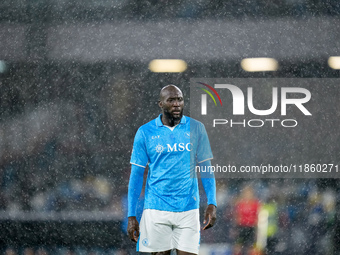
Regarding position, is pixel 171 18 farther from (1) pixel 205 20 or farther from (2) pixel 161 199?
(2) pixel 161 199

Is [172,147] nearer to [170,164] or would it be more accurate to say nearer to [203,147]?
[170,164]

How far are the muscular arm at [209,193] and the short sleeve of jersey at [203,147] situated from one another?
0.16ft

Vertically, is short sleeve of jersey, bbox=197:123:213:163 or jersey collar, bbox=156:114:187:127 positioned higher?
jersey collar, bbox=156:114:187:127

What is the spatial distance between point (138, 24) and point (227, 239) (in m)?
2.25

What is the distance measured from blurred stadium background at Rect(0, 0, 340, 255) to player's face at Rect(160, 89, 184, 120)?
0.17 m

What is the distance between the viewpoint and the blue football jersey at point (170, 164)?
13.4 ft

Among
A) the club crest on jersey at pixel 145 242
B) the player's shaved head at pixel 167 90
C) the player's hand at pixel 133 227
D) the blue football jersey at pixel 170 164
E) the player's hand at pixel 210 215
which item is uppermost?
the player's shaved head at pixel 167 90

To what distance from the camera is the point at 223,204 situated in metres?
4.49

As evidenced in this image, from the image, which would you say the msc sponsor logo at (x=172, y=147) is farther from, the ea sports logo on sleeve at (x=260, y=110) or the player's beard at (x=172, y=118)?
the ea sports logo on sleeve at (x=260, y=110)

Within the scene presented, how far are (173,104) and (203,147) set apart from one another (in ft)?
1.58

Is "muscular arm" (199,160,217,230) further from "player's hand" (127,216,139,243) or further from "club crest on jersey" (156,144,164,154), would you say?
"player's hand" (127,216,139,243)

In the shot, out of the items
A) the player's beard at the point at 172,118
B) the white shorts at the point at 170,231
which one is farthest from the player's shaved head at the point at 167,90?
the white shorts at the point at 170,231

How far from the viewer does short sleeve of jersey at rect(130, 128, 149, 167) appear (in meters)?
4.24

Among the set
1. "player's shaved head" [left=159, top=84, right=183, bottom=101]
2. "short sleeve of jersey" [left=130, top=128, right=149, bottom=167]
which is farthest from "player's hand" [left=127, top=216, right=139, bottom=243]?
"player's shaved head" [left=159, top=84, right=183, bottom=101]
